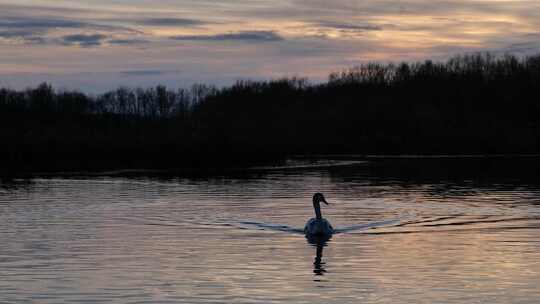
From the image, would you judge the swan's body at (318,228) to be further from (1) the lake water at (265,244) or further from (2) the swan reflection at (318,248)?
(1) the lake water at (265,244)

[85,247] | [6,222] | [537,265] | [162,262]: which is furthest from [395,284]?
[6,222]

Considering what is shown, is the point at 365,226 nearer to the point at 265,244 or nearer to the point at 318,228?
the point at 318,228

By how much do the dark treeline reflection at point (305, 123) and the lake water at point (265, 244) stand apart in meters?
24.0

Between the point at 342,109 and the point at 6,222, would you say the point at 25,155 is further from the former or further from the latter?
the point at 342,109

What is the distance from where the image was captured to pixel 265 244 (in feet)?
84.2

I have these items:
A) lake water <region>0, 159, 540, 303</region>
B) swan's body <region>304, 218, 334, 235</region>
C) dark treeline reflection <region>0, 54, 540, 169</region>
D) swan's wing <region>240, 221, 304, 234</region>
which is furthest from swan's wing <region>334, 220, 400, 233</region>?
dark treeline reflection <region>0, 54, 540, 169</region>

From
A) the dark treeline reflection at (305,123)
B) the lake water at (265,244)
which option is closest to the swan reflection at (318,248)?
the lake water at (265,244)

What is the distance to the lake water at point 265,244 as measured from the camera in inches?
715

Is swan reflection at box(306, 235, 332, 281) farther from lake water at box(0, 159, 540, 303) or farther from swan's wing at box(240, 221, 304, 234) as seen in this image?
swan's wing at box(240, 221, 304, 234)

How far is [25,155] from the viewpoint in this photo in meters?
69.4

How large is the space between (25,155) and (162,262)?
49363mm

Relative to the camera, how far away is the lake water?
59.6 feet

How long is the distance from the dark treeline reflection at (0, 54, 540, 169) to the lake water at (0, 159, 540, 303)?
24.0 m

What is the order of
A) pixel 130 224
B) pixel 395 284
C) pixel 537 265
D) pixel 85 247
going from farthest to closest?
1. pixel 130 224
2. pixel 85 247
3. pixel 537 265
4. pixel 395 284
